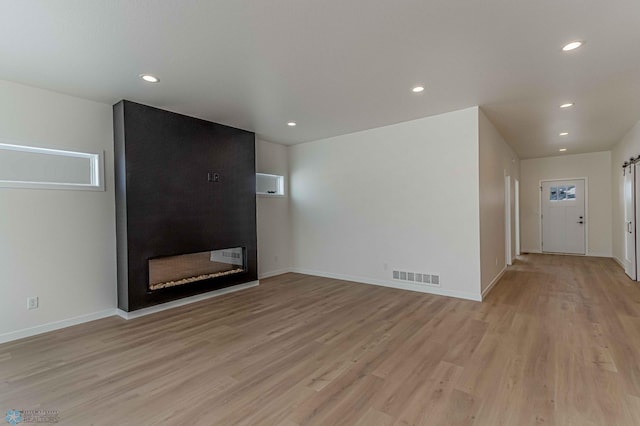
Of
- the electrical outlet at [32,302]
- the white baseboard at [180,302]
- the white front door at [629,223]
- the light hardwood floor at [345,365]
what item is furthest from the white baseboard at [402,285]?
the electrical outlet at [32,302]

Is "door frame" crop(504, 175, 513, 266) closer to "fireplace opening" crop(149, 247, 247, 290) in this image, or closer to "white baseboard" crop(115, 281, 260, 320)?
"white baseboard" crop(115, 281, 260, 320)

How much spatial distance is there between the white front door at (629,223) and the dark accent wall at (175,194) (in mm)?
6589

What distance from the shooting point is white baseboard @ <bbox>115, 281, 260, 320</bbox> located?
12.5 feet

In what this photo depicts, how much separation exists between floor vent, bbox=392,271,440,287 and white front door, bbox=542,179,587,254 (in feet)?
19.4

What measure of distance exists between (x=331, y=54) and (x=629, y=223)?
252 inches

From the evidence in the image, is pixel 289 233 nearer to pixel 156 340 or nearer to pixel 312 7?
pixel 156 340

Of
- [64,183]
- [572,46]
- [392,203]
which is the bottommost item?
[392,203]

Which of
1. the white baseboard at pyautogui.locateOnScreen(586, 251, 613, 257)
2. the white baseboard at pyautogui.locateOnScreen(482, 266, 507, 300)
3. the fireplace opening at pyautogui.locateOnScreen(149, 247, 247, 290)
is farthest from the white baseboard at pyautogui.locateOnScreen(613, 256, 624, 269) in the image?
the fireplace opening at pyautogui.locateOnScreen(149, 247, 247, 290)

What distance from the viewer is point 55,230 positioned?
3494mm

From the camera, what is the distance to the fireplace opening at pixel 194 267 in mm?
4113

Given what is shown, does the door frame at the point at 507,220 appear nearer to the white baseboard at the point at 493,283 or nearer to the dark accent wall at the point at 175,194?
the white baseboard at the point at 493,283

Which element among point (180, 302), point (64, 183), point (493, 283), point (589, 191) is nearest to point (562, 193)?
point (589, 191)

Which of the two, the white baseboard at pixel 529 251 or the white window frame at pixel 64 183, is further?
the white baseboard at pixel 529 251

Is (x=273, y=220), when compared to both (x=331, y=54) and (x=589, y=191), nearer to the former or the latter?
(x=331, y=54)
